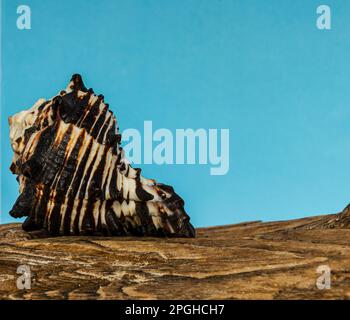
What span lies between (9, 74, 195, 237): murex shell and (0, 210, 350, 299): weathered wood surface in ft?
1.44

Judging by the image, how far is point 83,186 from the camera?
6801 mm

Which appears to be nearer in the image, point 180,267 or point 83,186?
A: point 180,267

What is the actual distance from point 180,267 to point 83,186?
217cm

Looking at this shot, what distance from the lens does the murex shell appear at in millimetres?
6797

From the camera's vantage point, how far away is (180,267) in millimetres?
5000

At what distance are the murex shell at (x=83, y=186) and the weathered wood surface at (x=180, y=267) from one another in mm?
439

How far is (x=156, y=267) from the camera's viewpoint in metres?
5.05

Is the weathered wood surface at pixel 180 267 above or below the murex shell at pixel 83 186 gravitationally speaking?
below

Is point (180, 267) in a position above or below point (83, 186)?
below

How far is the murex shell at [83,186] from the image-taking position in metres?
6.80
